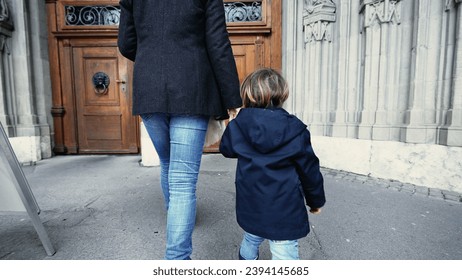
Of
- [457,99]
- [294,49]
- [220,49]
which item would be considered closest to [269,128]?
[220,49]

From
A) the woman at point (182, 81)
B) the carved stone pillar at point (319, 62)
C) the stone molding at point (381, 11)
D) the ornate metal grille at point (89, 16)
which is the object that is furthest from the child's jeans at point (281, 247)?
the ornate metal grille at point (89, 16)

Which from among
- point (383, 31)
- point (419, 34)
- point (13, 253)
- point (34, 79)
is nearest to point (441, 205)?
point (419, 34)

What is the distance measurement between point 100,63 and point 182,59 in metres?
4.31

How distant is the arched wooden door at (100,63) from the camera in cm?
473

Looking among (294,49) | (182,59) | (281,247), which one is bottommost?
(281,247)

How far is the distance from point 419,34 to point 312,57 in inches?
55.4

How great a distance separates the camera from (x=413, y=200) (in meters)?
2.64

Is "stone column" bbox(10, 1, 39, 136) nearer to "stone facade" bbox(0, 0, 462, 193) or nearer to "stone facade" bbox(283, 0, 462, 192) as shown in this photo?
"stone facade" bbox(0, 0, 462, 193)

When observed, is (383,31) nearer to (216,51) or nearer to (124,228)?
(216,51)

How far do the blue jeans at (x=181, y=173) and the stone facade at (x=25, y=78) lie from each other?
420 centimetres

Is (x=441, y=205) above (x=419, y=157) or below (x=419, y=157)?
below

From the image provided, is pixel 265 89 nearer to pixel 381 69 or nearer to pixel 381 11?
pixel 381 69

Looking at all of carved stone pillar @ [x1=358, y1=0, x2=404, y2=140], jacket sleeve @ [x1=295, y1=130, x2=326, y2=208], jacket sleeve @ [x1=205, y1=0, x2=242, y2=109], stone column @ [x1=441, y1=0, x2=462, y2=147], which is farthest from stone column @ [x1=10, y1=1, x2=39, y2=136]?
stone column @ [x1=441, y1=0, x2=462, y2=147]

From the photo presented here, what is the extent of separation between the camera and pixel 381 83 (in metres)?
3.50
